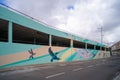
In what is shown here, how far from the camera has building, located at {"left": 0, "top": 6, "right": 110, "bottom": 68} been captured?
1794cm

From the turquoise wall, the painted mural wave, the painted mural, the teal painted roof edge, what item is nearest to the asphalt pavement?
the painted mural

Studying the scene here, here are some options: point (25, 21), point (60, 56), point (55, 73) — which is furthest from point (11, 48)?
point (60, 56)

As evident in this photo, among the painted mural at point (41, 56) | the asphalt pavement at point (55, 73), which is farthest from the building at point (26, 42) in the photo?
the asphalt pavement at point (55, 73)

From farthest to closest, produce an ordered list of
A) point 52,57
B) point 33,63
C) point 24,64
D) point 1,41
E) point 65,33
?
1. point 65,33
2. point 52,57
3. point 33,63
4. point 24,64
5. point 1,41

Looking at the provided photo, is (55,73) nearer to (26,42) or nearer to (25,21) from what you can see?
(25,21)

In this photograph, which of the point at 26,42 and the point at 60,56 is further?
the point at 60,56

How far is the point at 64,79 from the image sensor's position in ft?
34.9

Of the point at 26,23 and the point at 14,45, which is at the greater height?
the point at 26,23

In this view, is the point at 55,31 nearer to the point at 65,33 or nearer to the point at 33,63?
the point at 65,33

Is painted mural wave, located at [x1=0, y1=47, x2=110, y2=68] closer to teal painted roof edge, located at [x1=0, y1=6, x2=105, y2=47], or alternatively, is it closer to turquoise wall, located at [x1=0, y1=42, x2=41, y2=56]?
turquoise wall, located at [x1=0, y1=42, x2=41, y2=56]

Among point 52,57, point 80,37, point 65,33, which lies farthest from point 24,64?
point 80,37

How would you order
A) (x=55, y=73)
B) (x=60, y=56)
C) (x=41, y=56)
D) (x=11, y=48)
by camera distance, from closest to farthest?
(x=55, y=73) < (x=11, y=48) < (x=41, y=56) < (x=60, y=56)

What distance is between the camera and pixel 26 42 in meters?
23.8

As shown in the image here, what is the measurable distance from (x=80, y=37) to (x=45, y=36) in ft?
49.7
